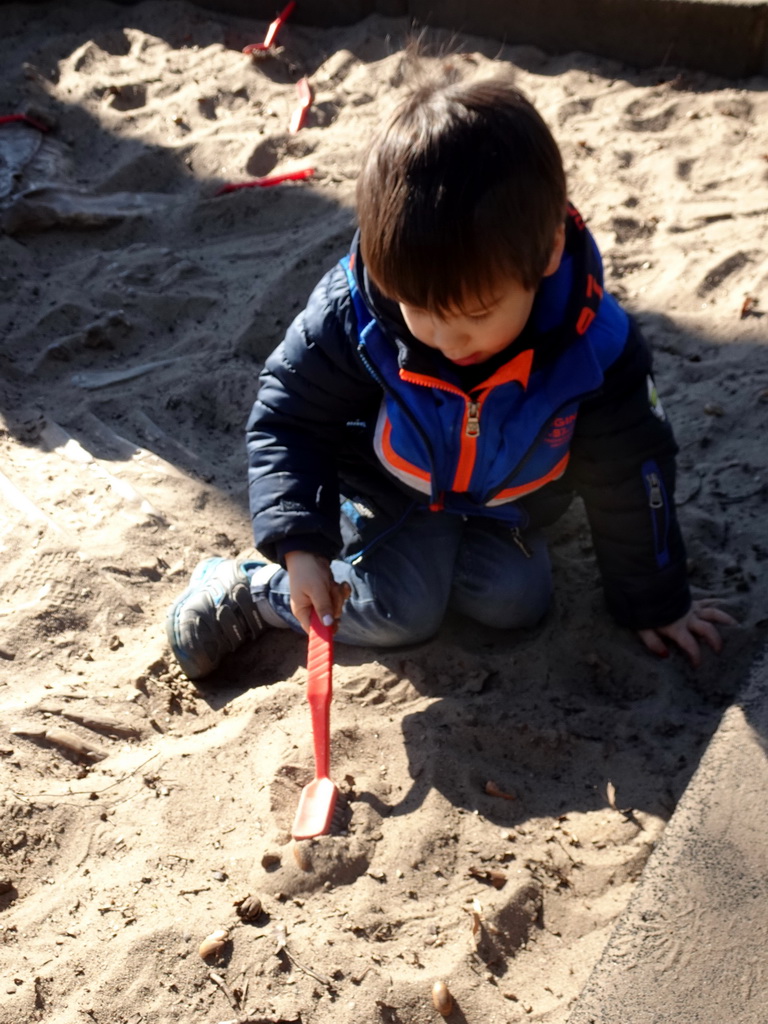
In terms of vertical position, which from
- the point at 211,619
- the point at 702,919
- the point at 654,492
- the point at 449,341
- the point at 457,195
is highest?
the point at 457,195

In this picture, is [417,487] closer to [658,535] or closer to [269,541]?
[269,541]

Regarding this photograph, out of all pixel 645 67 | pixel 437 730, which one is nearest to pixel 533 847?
pixel 437 730

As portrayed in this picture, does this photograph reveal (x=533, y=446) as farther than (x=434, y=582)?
No

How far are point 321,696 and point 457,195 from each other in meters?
0.79

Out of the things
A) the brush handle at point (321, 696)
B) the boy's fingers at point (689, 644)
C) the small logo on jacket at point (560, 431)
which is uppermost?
the small logo on jacket at point (560, 431)

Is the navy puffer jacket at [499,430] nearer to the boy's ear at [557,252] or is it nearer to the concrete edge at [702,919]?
the boy's ear at [557,252]

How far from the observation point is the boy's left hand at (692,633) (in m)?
1.87

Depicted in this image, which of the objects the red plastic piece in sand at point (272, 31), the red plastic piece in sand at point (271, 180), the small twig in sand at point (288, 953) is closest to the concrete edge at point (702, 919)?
the small twig in sand at point (288, 953)

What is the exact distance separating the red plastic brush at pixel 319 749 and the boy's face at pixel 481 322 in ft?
1.67

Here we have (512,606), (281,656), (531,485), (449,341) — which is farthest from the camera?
(281,656)

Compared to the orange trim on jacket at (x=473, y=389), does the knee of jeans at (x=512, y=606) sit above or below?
below

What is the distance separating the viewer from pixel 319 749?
164 cm

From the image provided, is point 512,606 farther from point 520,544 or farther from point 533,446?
point 533,446

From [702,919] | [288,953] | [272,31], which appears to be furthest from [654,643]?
[272,31]
